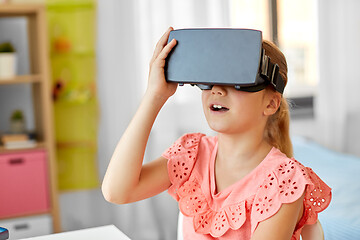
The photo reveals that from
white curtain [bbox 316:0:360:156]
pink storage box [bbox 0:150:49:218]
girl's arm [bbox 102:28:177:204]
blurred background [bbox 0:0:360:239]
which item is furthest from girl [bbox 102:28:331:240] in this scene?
white curtain [bbox 316:0:360:156]

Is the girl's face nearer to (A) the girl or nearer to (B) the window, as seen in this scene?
(A) the girl

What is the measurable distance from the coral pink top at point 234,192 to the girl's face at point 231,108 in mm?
112

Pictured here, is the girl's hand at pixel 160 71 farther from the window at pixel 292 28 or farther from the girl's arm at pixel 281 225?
the window at pixel 292 28

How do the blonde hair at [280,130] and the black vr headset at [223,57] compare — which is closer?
the black vr headset at [223,57]

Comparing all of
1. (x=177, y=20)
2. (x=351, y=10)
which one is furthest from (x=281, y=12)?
(x=177, y=20)

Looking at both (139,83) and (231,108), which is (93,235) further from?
(139,83)

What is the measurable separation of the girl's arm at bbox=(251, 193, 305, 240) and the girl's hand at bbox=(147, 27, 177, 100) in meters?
0.34

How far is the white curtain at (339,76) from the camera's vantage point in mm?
3572

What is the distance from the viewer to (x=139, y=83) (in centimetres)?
319

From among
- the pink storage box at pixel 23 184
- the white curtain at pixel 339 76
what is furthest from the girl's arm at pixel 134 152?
the white curtain at pixel 339 76

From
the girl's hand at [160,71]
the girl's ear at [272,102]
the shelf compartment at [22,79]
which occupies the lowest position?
the shelf compartment at [22,79]

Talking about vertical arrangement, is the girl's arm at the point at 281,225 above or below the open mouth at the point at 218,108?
below

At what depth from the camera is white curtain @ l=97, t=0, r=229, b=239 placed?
3111mm

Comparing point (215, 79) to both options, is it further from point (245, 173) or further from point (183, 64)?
point (245, 173)
